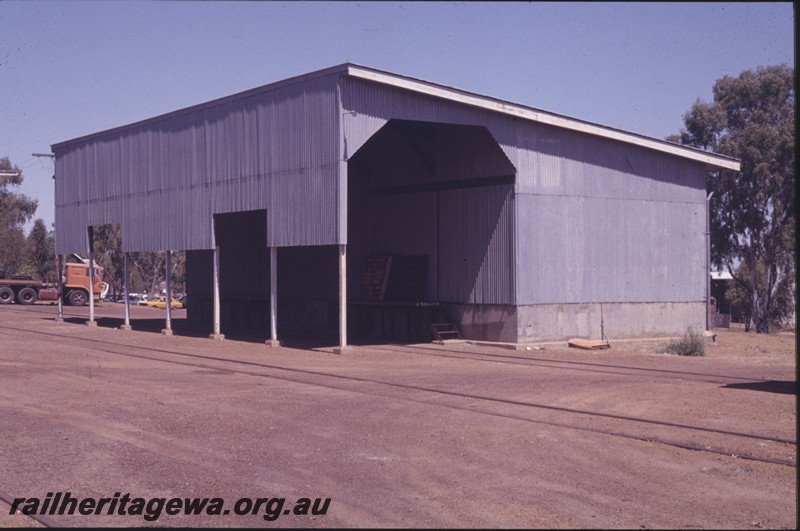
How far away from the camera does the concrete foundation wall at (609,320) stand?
2948 centimetres

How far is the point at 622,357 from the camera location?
88.1ft

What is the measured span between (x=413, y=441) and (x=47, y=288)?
57.8m

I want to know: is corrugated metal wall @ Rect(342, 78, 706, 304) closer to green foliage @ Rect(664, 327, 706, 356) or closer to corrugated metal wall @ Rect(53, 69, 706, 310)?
corrugated metal wall @ Rect(53, 69, 706, 310)

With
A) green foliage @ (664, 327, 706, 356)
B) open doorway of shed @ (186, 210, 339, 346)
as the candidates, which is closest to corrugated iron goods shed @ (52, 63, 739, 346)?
open doorway of shed @ (186, 210, 339, 346)

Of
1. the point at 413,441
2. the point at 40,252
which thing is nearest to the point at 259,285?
the point at 413,441

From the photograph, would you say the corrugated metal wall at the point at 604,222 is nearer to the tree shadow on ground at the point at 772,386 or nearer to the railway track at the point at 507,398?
the railway track at the point at 507,398

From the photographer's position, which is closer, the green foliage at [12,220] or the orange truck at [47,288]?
the orange truck at [47,288]

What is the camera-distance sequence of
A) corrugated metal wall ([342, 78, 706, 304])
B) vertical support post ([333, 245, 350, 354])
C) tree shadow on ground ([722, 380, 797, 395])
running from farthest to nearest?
corrugated metal wall ([342, 78, 706, 304]), vertical support post ([333, 245, 350, 354]), tree shadow on ground ([722, 380, 797, 395])

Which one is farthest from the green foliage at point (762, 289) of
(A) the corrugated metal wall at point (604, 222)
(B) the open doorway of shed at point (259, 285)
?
(B) the open doorway of shed at point (259, 285)

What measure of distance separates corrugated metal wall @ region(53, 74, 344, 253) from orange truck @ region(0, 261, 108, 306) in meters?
22.5

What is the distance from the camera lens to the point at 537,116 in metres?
29.2

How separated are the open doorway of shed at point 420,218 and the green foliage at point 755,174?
1176 inches

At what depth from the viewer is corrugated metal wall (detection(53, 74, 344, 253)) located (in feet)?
86.8

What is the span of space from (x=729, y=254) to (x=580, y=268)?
3156 cm
